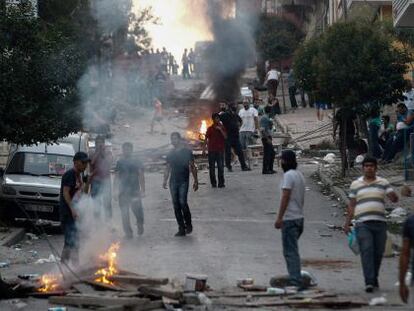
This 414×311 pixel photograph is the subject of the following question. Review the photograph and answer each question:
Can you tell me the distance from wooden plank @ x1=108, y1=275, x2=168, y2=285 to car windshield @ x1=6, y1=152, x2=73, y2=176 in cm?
872

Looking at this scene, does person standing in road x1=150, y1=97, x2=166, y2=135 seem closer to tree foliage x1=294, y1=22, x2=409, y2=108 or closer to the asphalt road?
the asphalt road

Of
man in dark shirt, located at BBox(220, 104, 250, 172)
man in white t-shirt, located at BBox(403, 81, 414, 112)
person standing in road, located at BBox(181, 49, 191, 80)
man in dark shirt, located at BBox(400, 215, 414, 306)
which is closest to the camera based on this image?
man in dark shirt, located at BBox(400, 215, 414, 306)

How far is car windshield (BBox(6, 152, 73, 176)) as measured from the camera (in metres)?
21.6

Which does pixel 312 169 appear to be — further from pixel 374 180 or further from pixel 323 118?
pixel 374 180

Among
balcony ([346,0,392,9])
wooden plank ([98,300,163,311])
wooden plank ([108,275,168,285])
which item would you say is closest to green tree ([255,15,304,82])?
balcony ([346,0,392,9])

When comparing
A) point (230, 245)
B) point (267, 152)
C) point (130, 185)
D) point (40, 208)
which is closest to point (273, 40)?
point (267, 152)

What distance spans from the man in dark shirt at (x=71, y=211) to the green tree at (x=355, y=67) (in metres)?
11.4

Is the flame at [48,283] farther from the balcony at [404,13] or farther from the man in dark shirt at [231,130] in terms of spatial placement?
the balcony at [404,13]

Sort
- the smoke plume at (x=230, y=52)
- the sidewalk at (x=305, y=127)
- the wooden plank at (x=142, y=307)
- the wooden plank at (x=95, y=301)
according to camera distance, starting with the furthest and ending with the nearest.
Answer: the smoke plume at (x=230, y=52) → the sidewalk at (x=305, y=127) → the wooden plank at (x=95, y=301) → the wooden plank at (x=142, y=307)

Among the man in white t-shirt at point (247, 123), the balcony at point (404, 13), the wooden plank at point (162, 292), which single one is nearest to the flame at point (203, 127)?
the man in white t-shirt at point (247, 123)

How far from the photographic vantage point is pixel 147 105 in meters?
39.6

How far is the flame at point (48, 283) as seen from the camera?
13.1 metres

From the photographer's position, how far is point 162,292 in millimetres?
12148

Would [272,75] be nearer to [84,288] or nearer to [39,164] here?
[39,164]
